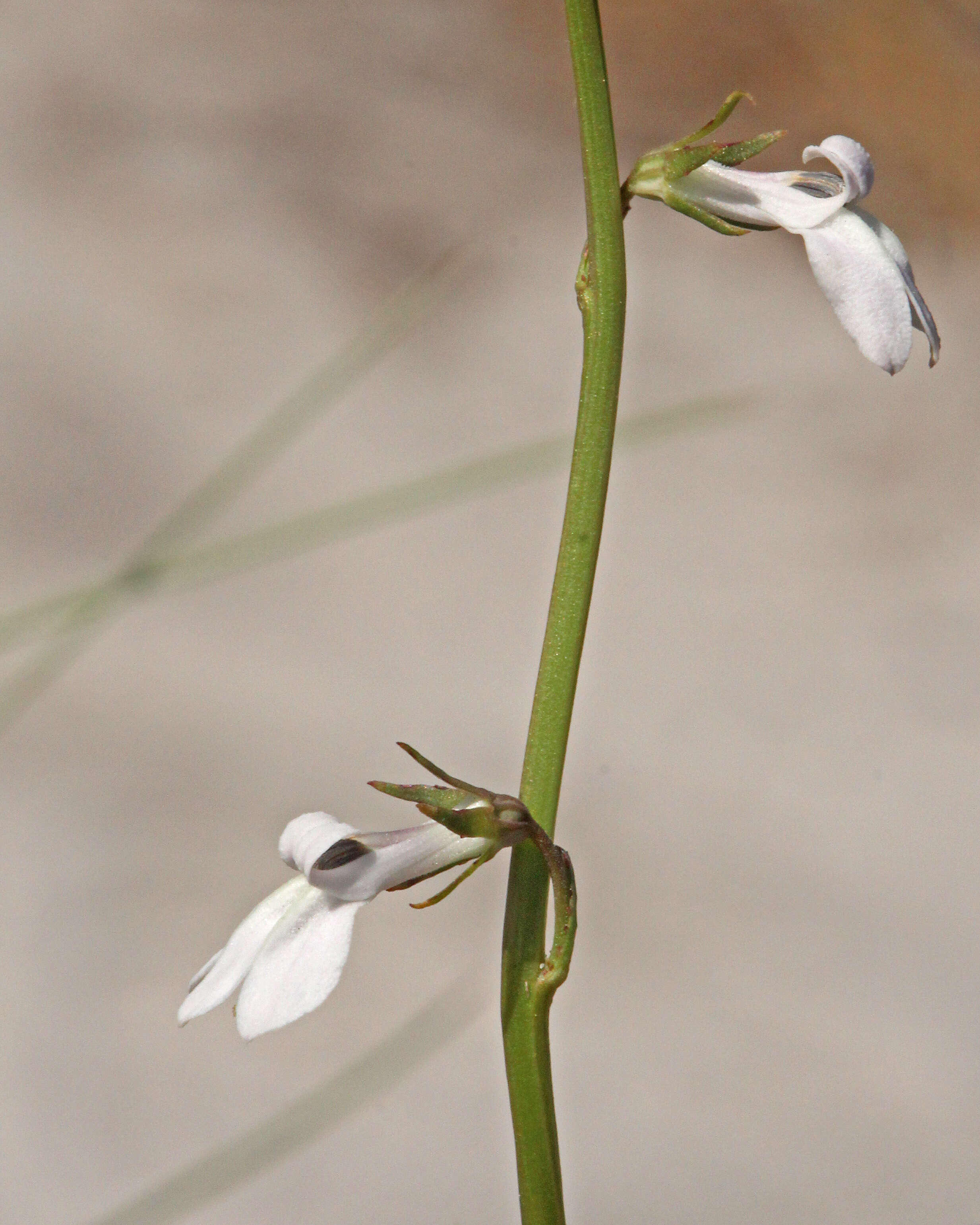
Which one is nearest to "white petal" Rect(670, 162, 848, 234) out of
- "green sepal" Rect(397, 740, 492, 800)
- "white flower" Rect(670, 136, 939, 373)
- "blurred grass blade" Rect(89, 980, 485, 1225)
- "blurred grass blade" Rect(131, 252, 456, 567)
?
"white flower" Rect(670, 136, 939, 373)

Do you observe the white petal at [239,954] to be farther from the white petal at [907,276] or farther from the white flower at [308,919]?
the white petal at [907,276]

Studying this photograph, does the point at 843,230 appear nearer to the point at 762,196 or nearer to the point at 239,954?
the point at 762,196

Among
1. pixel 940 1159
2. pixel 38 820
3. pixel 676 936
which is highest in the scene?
pixel 38 820

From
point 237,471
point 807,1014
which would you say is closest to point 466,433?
point 237,471

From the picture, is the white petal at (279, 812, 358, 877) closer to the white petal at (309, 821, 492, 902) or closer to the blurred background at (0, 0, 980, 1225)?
the white petal at (309, 821, 492, 902)

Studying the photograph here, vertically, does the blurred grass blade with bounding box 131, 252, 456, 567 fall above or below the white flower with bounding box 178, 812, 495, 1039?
above

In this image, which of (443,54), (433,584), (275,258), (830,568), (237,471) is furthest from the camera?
(443,54)

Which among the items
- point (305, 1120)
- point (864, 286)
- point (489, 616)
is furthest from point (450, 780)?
point (489, 616)

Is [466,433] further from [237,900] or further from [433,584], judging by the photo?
[237,900]
